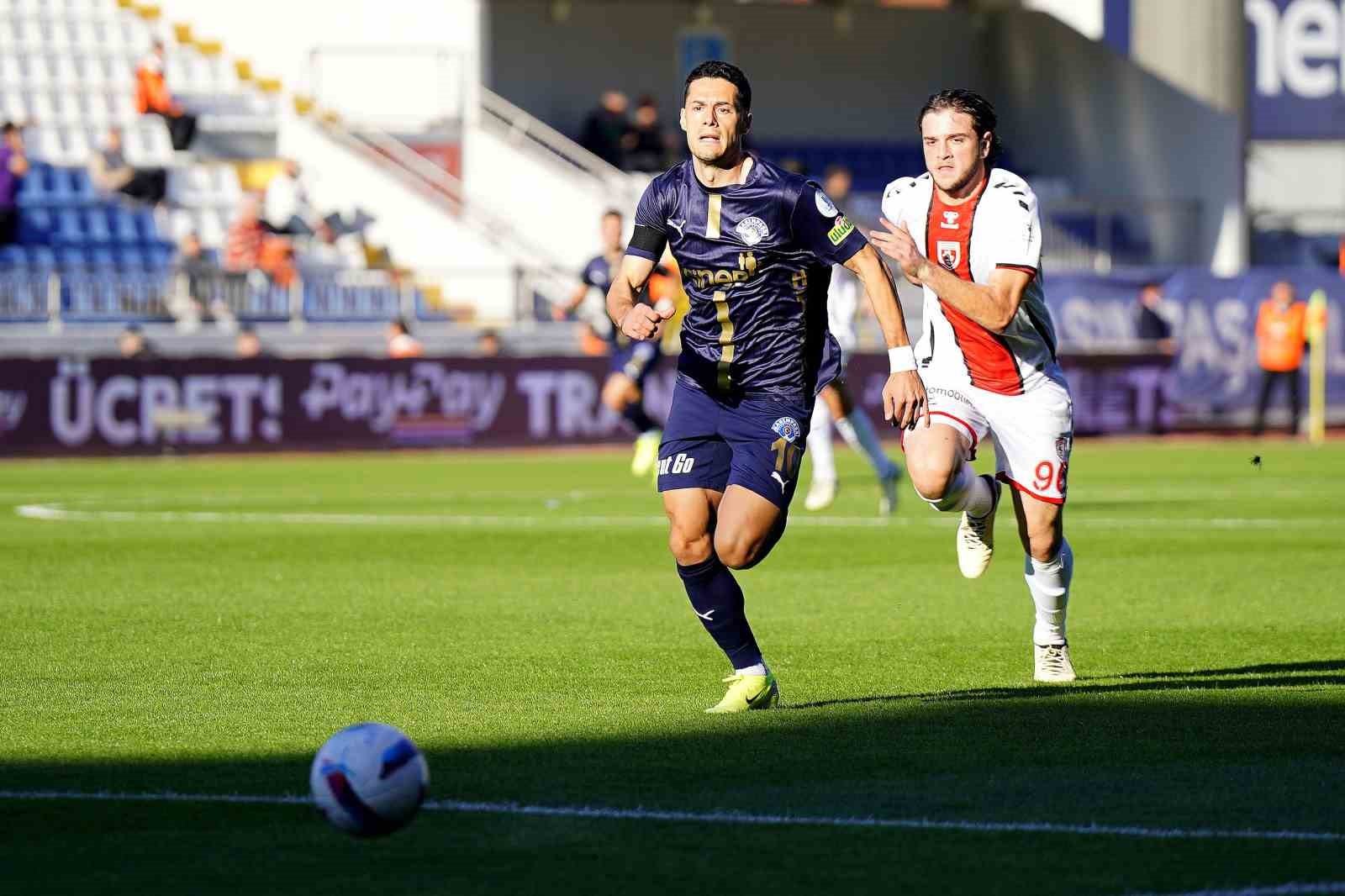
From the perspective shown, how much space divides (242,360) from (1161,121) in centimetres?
2133

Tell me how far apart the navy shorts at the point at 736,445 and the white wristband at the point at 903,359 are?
43cm

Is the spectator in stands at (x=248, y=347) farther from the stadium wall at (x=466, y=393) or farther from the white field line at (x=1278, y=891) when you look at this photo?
the white field line at (x=1278, y=891)

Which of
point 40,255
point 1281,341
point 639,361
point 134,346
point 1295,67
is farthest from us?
point 1295,67

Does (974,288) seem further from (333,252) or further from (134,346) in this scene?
(333,252)

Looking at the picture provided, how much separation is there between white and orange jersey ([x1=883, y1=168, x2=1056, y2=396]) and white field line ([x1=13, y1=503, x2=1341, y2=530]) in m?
7.71

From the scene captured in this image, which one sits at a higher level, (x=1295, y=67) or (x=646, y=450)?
Result: (x=1295, y=67)

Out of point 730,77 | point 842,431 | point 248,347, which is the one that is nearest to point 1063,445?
point 730,77

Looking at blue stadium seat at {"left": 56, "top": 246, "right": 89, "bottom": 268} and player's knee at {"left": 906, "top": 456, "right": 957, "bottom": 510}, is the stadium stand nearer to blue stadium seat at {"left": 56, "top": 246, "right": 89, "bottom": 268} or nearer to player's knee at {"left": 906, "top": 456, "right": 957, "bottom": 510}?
blue stadium seat at {"left": 56, "top": 246, "right": 89, "bottom": 268}

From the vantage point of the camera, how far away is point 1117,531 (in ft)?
51.6

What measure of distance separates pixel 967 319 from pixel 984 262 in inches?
10.8

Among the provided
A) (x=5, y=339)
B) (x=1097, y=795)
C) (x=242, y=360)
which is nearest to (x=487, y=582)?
(x=1097, y=795)

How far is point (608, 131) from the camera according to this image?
37969 millimetres

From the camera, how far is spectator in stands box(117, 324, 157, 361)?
26281 millimetres

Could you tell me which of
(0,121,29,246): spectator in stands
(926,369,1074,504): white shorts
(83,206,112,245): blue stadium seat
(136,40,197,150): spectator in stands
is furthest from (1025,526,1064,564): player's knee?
(136,40,197,150): spectator in stands
